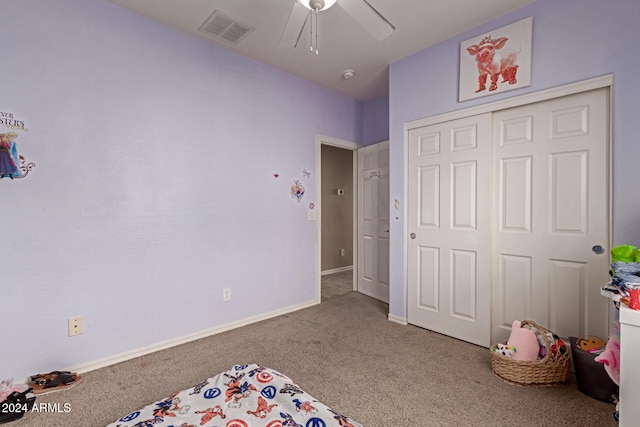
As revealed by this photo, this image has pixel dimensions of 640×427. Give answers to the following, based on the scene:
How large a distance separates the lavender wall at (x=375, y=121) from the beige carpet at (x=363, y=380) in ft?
8.05


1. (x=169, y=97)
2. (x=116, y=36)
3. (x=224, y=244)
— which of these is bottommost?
(x=224, y=244)

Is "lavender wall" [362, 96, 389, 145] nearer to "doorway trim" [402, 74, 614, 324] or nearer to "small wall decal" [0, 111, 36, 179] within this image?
"doorway trim" [402, 74, 614, 324]

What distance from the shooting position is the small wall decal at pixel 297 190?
342cm

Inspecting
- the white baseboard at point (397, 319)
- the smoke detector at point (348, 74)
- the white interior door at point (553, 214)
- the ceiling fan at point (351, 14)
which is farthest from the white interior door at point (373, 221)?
the ceiling fan at point (351, 14)

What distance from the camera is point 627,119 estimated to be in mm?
1854

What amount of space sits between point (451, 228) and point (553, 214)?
2.45ft

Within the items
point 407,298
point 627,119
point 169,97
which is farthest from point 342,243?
point 627,119

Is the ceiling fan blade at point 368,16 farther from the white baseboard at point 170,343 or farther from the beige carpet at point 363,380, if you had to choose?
the white baseboard at point 170,343

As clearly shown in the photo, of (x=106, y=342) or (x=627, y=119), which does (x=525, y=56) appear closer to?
(x=627, y=119)

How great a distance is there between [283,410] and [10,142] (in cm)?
233

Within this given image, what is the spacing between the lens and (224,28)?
8.23 feet

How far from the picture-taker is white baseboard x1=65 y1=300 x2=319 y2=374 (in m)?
2.15

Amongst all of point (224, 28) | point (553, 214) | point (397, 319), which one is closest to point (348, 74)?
point (224, 28)

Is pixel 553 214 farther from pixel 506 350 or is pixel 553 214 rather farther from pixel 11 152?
pixel 11 152
